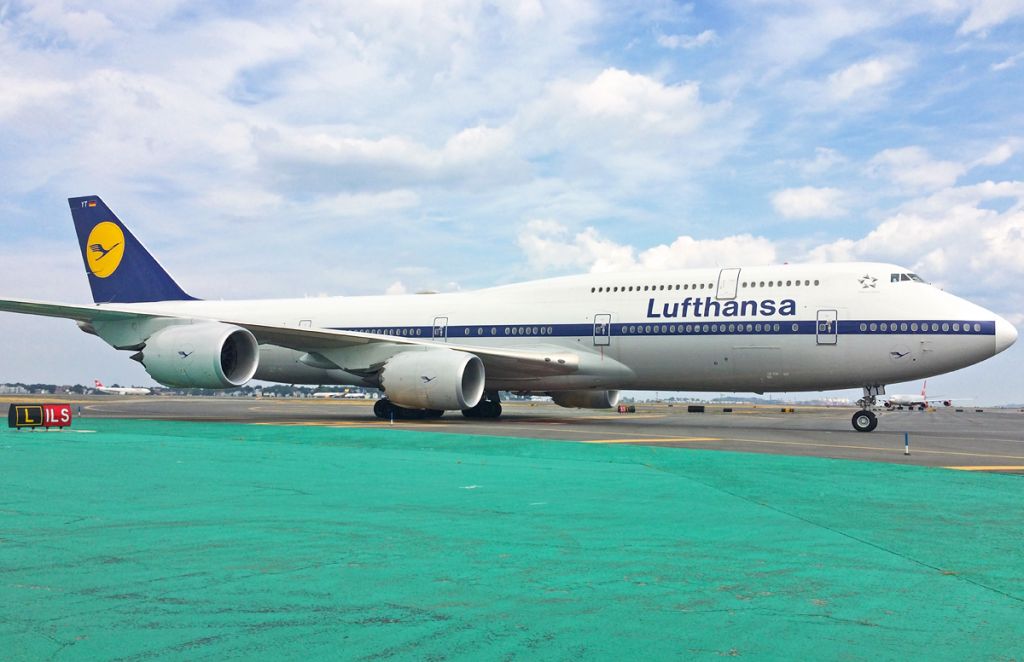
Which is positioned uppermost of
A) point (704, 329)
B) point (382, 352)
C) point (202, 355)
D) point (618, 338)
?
point (704, 329)

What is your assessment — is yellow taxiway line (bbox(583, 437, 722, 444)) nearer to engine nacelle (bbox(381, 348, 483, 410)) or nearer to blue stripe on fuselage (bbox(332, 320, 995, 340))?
blue stripe on fuselage (bbox(332, 320, 995, 340))

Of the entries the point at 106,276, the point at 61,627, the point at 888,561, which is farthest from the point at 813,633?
the point at 106,276

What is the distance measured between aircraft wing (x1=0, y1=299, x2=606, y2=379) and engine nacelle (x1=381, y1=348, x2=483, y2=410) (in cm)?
54

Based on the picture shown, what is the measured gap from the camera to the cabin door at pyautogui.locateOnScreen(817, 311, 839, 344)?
18.2 metres

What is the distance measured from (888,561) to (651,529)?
1.53 metres

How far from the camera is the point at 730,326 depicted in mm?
19016

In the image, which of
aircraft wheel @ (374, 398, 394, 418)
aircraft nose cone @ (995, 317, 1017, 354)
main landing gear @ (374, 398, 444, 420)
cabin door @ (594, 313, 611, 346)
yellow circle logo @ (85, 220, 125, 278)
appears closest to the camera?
aircraft nose cone @ (995, 317, 1017, 354)

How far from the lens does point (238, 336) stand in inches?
784

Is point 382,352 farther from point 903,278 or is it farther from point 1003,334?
point 1003,334

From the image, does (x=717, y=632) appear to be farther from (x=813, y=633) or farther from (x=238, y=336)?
(x=238, y=336)

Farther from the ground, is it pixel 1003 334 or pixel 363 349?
pixel 1003 334

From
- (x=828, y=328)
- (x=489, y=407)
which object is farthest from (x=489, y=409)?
(x=828, y=328)

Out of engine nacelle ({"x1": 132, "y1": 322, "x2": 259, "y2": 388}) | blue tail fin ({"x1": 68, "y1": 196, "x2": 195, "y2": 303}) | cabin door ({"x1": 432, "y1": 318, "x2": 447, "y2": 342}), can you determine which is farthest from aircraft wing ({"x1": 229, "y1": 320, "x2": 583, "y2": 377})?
blue tail fin ({"x1": 68, "y1": 196, "x2": 195, "y2": 303})

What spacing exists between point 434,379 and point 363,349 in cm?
282
